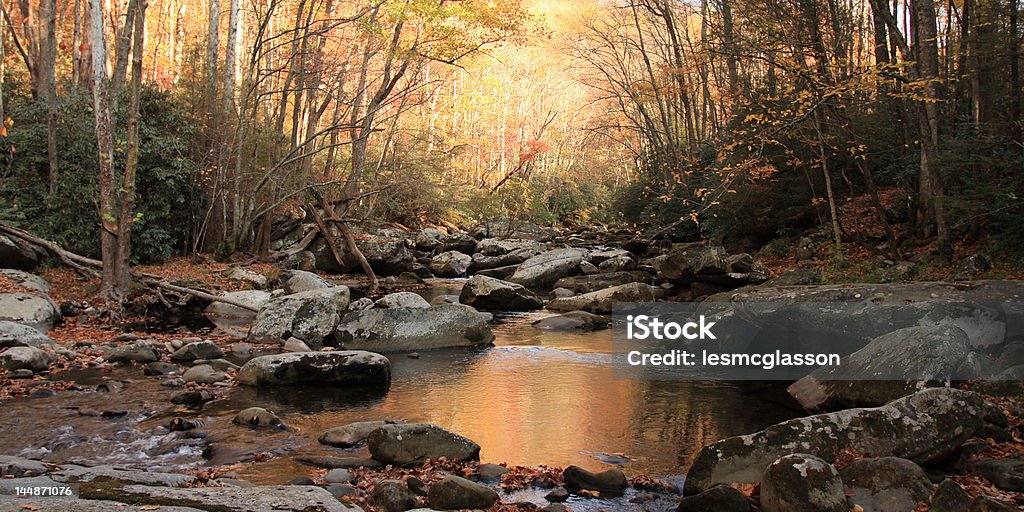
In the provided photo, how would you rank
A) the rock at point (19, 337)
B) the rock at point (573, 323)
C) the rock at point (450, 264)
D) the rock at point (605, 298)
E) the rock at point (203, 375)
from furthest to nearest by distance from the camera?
1. the rock at point (450, 264)
2. the rock at point (605, 298)
3. the rock at point (573, 323)
4. the rock at point (19, 337)
5. the rock at point (203, 375)

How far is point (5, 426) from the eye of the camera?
221 inches

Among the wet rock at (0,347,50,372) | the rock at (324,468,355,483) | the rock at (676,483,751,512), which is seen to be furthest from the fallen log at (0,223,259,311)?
the rock at (676,483,751,512)

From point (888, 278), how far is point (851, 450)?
712cm

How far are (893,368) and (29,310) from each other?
1075cm

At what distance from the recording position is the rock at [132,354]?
826 cm

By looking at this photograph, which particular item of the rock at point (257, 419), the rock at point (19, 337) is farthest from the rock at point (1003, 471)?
the rock at point (19, 337)

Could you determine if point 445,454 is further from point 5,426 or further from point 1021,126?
point 1021,126

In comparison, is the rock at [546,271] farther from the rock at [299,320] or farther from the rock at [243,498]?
the rock at [243,498]

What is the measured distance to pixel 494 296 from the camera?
46.0 ft

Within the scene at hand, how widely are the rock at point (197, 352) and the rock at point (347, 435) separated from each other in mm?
3801

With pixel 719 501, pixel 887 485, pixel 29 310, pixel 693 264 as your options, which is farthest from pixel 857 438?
pixel 29 310

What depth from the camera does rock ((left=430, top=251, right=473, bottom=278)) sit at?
20030 mm

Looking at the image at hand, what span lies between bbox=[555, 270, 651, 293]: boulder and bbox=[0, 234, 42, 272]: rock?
10.5 metres

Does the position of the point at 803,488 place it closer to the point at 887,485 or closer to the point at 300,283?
the point at 887,485
